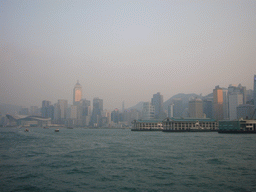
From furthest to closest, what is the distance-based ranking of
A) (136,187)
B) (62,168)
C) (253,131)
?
(253,131) < (62,168) < (136,187)

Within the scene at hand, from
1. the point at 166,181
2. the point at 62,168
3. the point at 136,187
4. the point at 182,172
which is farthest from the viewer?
the point at 62,168

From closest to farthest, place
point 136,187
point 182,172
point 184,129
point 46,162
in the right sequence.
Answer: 1. point 136,187
2. point 182,172
3. point 46,162
4. point 184,129

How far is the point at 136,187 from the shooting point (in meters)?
19.4

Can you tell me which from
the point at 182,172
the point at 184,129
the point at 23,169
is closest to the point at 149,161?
the point at 182,172

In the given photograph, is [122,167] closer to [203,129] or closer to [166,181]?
[166,181]

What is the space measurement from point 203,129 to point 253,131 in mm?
35276

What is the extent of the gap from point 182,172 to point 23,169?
16.4 metres

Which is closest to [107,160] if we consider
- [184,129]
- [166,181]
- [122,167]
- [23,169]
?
[122,167]

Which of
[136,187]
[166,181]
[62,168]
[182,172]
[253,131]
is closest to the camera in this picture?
[136,187]

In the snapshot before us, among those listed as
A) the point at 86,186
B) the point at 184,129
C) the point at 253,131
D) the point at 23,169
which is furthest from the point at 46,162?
the point at 184,129

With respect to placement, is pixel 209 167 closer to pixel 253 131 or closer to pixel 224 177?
pixel 224 177

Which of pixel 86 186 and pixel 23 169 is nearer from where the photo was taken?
pixel 86 186

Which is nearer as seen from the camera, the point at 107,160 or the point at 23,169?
the point at 23,169

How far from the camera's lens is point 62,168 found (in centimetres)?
2642
